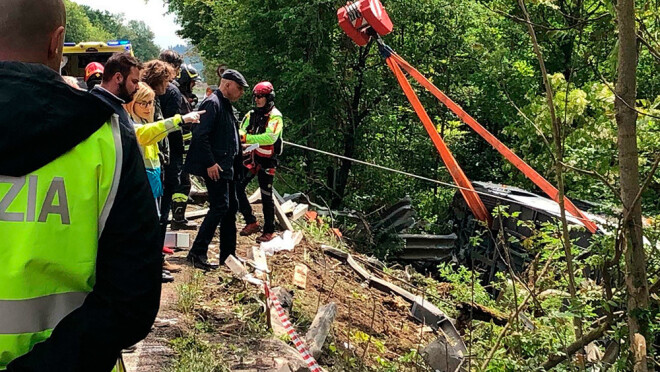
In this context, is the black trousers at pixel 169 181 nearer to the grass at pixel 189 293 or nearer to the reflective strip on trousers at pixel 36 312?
the grass at pixel 189 293

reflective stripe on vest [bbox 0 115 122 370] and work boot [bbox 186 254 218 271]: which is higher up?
reflective stripe on vest [bbox 0 115 122 370]

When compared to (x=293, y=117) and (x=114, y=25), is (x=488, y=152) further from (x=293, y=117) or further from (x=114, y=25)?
(x=114, y=25)

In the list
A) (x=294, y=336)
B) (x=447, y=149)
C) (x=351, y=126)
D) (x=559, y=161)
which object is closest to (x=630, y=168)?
(x=559, y=161)

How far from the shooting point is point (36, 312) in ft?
5.02

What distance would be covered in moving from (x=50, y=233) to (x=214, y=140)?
16.6 ft

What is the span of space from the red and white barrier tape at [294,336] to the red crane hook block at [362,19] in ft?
15.7

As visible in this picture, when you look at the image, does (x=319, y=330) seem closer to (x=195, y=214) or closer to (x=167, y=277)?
(x=167, y=277)

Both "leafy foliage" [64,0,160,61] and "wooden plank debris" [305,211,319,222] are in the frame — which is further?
"leafy foliage" [64,0,160,61]

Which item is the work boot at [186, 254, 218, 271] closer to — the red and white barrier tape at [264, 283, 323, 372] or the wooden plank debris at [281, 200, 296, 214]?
the red and white barrier tape at [264, 283, 323, 372]

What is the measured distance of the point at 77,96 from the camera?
156cm

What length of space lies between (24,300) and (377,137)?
16707 mm

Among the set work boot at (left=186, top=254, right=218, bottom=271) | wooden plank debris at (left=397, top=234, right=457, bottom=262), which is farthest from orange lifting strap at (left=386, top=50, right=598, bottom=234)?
work boot at (left=186, top=254, right=218, bottom=271)

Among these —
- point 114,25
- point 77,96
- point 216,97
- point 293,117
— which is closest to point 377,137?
point 293,117

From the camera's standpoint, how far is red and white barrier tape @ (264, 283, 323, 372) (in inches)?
200
